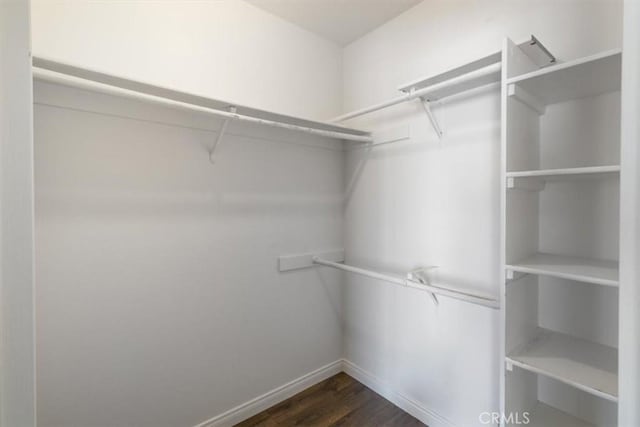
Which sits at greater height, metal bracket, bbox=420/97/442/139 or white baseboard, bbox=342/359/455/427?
metal bracket, bbox=420/97/442/139

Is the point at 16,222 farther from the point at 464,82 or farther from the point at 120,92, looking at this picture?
the point at 464,82

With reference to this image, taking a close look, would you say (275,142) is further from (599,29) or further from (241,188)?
(599,29)

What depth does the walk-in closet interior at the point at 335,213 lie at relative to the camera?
1.23 meters

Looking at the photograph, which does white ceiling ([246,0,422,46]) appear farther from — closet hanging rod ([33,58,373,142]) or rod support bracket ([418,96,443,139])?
closet hanging rod ([33,58,373,142])

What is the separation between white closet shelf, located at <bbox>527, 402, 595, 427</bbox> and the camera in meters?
1.28

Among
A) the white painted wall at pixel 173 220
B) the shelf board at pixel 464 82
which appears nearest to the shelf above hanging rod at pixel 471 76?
the shelf board at pixel 464 82

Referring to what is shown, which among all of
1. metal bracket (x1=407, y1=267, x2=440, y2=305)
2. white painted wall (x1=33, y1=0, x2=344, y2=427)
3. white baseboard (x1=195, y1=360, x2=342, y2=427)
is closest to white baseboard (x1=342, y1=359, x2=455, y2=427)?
white baseboard (x1=195, y1=360, x2=342, y2=427)

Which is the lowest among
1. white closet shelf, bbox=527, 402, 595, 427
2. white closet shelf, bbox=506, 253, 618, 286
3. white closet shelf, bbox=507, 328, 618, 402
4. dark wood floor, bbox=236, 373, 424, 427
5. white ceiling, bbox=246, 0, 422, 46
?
dark wood floor, bbox=236, 373, 424, 427

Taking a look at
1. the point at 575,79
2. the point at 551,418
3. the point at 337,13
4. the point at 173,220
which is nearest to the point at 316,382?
the point at 551,418

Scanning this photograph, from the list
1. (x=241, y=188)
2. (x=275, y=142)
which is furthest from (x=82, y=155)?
(x=275, y=142)

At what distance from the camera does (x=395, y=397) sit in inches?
83.4

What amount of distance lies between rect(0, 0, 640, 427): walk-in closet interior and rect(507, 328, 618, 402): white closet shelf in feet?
0.03

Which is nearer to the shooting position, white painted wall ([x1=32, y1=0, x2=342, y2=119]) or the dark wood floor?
white painted wall ([x1=32, y1=0, x2=342, y2=119])

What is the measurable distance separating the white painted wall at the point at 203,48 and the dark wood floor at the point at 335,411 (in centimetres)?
209
